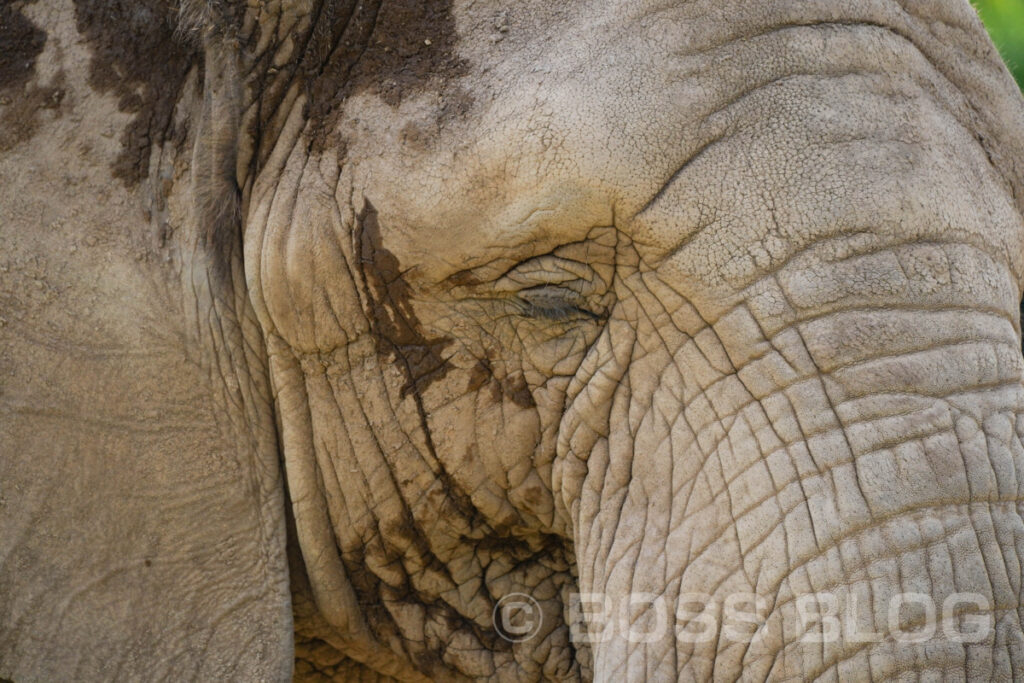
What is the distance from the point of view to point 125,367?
2383 millimetres

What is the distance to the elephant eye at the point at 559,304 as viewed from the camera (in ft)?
7.32

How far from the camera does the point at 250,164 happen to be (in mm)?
2453

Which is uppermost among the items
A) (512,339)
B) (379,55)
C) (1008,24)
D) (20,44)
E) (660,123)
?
(1008,24)

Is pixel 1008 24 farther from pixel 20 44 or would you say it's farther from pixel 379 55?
pixel 20 44

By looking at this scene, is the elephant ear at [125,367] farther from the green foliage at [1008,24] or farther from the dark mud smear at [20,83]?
the green foliage at [1008,24]

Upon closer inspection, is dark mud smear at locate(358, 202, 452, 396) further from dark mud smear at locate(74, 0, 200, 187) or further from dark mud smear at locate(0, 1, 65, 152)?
dark mud smear at locate(0, 1, 65, 152)

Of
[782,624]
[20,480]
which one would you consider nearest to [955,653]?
[782,624]

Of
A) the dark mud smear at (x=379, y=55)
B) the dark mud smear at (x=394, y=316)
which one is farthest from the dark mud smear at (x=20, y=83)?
the dark mud smear at (x=394, y=316)

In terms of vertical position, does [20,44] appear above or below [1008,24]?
below

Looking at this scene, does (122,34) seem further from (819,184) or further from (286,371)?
(819,184)

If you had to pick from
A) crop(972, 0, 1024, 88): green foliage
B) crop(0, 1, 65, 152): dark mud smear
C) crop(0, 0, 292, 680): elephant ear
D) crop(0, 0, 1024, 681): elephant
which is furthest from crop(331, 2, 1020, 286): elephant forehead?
crop(972, 0, 1024, 88): green foliage

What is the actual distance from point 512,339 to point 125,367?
0.67 m

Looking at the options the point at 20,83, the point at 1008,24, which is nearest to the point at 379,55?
the point at 20,83

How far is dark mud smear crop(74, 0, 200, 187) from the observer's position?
242 centimetres
